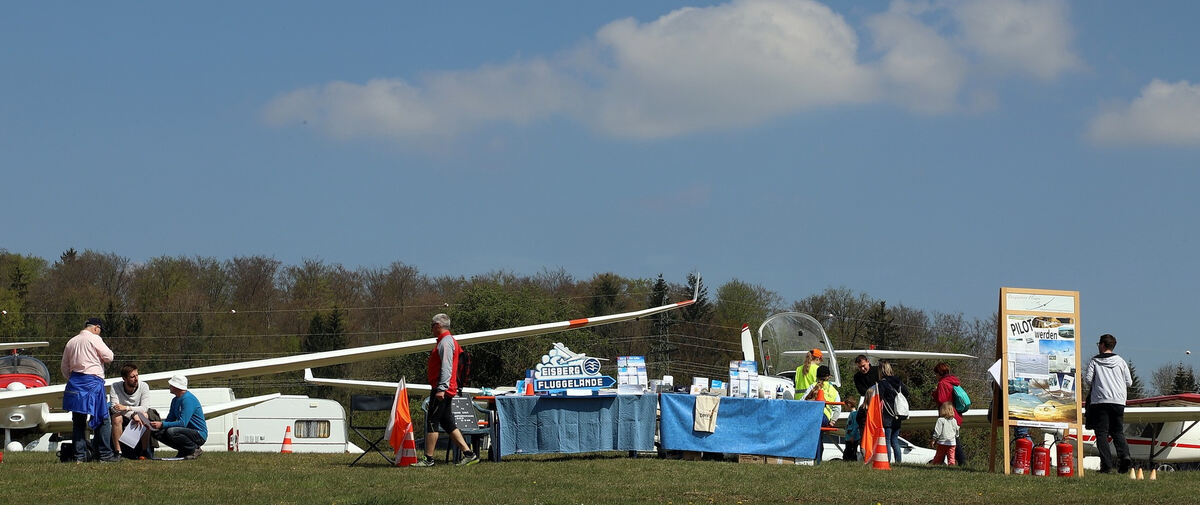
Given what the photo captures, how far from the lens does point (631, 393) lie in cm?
1193

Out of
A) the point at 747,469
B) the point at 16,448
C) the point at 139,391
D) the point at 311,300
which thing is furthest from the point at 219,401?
the point at 311,300

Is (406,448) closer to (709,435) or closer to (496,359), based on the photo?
(709,435)

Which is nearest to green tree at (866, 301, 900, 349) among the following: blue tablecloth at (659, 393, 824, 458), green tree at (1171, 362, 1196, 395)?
green tree at (1171, 362, 1196, 395)

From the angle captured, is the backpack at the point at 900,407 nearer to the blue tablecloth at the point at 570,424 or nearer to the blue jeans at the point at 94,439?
the blue tablecloth at the point at 570,424

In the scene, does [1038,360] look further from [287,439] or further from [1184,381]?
[1184,381]

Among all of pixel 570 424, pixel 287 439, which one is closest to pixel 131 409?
pixel 570 424

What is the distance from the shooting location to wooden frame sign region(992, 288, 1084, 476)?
452 inches

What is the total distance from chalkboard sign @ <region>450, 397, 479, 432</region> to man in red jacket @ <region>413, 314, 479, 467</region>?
2.93 feet

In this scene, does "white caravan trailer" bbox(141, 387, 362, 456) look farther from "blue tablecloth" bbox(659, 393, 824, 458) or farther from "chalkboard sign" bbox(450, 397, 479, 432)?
"blue tablecloth" bbox(659, 393, 824, 458)

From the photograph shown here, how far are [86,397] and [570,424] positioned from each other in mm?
5016

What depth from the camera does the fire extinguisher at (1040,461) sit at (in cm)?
1126

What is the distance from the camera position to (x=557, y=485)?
29.0 ft

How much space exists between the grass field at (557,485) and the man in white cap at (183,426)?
3.27 feet

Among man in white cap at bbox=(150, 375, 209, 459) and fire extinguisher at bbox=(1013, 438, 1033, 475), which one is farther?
man in white cap at bbox=(150, 375, 209, 459)
